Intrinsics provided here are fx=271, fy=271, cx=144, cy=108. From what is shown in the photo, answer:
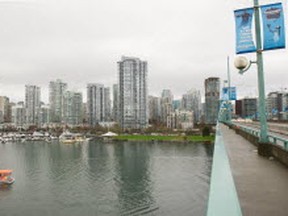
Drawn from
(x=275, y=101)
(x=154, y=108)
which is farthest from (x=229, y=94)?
(x=154, y=108)

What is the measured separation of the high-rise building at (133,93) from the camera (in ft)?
468

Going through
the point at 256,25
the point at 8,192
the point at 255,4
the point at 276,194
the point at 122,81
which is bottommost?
the point at 8,192

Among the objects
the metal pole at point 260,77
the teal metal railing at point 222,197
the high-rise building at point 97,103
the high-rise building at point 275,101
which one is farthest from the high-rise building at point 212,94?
the teal metal railing at point 222,197

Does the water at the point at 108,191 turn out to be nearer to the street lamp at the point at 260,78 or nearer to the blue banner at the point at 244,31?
the street lamp at the point at 260,78

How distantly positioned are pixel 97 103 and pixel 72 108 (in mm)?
25528

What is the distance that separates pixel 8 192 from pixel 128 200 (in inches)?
571

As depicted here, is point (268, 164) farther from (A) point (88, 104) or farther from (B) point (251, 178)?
(A) point (88, 104)

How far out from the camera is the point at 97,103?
175750 millimetres

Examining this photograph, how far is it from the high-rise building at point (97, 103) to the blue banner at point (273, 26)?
6579 inches

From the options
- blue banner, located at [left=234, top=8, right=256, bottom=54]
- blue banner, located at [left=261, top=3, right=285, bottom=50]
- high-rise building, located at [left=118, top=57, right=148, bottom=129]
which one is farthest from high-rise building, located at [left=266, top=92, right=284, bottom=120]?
blue banner, located at [left=261, top=3, right=285, bottom=50]

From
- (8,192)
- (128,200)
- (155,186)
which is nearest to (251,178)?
(128,200)

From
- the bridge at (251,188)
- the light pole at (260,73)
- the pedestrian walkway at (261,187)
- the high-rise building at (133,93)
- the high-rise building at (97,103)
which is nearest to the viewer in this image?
the bridge at (251,188)

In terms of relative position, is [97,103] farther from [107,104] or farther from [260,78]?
[260,78]

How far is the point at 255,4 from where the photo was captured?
788 centimetres
